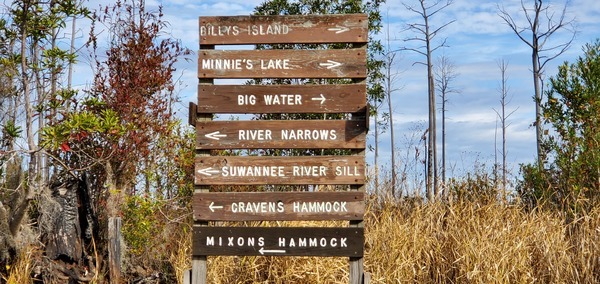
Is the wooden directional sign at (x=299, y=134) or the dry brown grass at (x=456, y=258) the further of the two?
the dry brown grass at (x=456, y=258)

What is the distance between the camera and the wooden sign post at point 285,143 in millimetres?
7676

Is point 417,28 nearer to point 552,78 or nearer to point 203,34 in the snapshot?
point 552,78

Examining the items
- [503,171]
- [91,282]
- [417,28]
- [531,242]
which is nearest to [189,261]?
[91,282]

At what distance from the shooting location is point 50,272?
10.1 meters

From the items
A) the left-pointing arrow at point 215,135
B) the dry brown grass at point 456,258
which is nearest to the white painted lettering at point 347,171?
the left-pointing arrow at point 215,135

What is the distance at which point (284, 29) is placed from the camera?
7.93 meters

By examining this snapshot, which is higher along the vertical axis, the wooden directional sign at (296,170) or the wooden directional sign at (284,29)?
the wooden directional sign at (284,29)

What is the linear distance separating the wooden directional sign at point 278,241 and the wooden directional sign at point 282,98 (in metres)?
1.18

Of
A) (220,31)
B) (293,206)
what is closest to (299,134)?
(293,206)

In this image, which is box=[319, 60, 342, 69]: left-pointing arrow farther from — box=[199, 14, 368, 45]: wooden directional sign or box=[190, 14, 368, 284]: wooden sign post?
box=[199, 14, 368, 45]: wooden directional sign

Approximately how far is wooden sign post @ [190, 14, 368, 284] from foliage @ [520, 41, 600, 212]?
21.9 ft

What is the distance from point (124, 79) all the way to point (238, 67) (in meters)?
4.61

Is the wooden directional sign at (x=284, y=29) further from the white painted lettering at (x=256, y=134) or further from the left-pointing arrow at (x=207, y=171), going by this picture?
the left-pointing arrow at (x=207, y=171)

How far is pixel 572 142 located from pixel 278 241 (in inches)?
369
